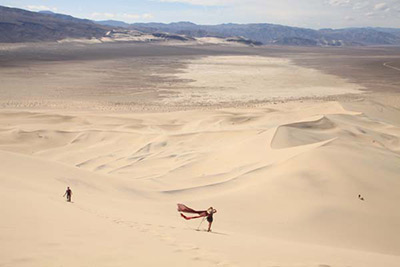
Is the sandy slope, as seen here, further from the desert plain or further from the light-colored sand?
the light-colored sand

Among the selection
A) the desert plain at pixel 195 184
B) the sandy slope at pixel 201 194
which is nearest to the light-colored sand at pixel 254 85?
the desert plain at pixel 195 184

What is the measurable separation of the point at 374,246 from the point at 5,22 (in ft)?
352

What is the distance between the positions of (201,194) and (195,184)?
992 mm

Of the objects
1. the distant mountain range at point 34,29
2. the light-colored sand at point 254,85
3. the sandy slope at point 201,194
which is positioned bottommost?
the sandy slope at point 201,194

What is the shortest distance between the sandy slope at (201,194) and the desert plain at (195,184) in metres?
0.03

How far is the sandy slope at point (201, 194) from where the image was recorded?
15.8 ft

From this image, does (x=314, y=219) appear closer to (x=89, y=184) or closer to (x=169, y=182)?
(x=169, y=182)

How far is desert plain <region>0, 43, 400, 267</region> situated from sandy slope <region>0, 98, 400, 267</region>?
3 cm

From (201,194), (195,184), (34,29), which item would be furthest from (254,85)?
(34,29)

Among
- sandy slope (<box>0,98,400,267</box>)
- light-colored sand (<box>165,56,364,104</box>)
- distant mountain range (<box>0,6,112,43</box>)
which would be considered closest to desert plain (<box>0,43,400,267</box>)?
sandy slope (<box>0,98,400,267</box>)

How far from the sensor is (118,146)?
16734 mm

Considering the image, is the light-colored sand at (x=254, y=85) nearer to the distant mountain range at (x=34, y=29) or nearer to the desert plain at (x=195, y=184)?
the desert plain at (x=195, y=184)

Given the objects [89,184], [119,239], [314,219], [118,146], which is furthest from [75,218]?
[118,146]

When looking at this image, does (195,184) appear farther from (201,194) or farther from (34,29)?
(34,29)
